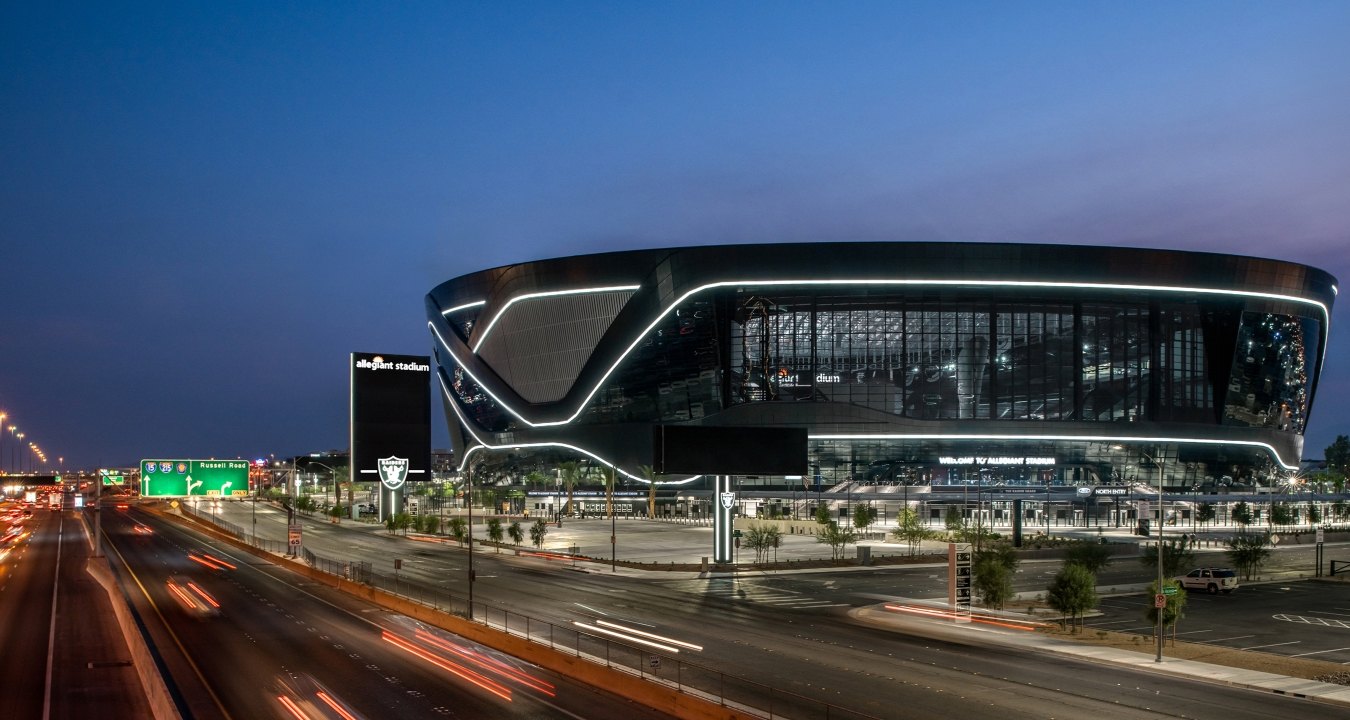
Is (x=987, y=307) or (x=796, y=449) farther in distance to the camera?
(x=987, y=307)

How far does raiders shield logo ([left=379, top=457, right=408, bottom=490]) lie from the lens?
105750 mm

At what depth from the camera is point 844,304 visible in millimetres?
138000

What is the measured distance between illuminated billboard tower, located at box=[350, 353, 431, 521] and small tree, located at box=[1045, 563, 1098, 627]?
71.4m

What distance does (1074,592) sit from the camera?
42469mm

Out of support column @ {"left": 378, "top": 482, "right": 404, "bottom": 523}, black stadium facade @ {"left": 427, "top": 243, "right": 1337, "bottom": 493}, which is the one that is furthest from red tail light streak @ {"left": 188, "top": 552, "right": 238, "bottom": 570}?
black stadium facade @ {"left": 427, "top": 243, "right": 1337, "bottom": 493}

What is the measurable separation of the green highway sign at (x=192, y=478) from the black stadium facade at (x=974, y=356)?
2170 inches

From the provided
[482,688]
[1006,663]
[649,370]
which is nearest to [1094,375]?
[649,370]

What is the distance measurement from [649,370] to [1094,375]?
56.8 m

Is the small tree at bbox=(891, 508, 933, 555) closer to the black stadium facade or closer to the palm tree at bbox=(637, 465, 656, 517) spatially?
the black stadium facade

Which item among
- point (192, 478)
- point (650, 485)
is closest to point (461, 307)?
point (650, 485)

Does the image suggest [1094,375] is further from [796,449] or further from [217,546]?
[217,546]

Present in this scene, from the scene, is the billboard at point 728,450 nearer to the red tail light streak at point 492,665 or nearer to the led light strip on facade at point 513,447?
the red tail light streak at point 492,665

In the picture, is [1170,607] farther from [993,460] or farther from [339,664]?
[993,460]

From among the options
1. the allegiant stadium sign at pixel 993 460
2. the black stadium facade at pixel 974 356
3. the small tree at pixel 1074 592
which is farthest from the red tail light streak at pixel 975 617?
the allegiant stadium sign at pixel 993 460
